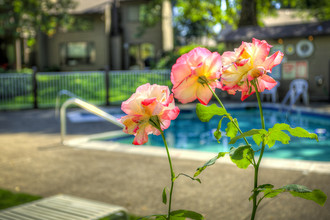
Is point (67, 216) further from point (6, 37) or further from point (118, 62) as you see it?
point (6, 37)

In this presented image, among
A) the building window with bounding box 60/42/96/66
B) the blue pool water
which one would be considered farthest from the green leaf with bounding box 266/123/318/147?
the building window with bounding box 60/42/96/66

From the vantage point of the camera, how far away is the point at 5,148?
704 cm

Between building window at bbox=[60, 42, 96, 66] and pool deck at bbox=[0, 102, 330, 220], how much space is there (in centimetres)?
1638

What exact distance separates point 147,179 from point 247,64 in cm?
384

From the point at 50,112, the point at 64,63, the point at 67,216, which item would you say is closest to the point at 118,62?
the point at 64,63

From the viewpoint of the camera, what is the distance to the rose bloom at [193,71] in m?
1.10

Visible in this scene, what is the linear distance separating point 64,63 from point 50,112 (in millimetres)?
11019

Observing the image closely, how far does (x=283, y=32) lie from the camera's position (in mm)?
14859

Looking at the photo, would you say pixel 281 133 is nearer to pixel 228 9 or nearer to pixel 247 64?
pixel 247 64

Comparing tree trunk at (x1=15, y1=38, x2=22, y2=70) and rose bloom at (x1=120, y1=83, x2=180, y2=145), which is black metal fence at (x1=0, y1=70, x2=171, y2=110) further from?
rose bloom at (x1=120, y1=83, x2=180, y2=145)

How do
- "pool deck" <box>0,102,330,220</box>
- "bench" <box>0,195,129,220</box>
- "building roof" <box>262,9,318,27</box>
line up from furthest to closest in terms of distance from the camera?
"building roof" <box>262,9,318,27</box>, "pool deck" <box>0,102,330,220</box>, "bench" <box>0,195,129,220</box>

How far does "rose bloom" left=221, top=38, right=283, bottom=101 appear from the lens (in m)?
1.13

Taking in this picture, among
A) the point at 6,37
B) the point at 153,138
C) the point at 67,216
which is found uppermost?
the point at 6,37

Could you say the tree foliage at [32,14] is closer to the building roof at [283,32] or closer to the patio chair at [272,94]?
the building roof at [283,32]
